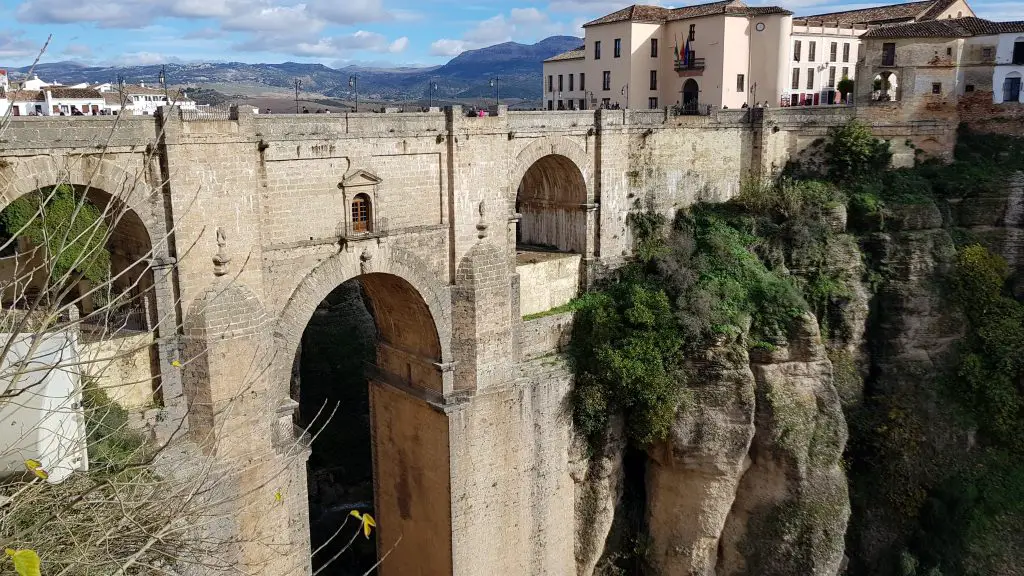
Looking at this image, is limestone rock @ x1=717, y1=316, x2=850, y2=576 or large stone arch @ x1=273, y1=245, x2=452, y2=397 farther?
limestone rock @ x1=717, y1=316, x2=850, y2=576

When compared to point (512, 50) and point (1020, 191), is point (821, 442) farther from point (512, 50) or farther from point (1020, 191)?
point (512, 50)

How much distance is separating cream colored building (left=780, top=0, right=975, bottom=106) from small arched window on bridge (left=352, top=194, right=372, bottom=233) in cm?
2210

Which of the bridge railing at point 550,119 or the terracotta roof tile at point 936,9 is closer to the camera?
the bridge railing at point 550,119

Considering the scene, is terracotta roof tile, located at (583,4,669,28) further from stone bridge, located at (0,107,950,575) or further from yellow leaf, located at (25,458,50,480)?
yellow leaf, located at (25,458,50,480)

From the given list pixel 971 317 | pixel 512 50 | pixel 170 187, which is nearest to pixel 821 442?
pixel 971 317

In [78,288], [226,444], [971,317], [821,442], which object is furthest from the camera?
[971,317]

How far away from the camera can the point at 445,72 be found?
500 ft

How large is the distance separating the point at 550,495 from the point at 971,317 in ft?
44.9

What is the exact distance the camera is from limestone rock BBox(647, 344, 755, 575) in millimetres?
20500

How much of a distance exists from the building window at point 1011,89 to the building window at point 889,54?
11.8ft

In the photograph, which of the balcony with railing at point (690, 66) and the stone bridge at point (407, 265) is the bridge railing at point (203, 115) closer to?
the stone bridge at point (407, 265)

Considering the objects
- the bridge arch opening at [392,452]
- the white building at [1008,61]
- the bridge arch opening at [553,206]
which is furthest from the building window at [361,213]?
the white building at [1008,61]

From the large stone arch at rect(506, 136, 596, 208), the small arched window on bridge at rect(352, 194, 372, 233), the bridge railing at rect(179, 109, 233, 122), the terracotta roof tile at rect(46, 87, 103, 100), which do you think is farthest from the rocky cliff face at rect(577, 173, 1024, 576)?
the terracotta roof tile at rect(46, 87, 103, 100)

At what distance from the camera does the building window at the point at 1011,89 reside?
27.4 m
